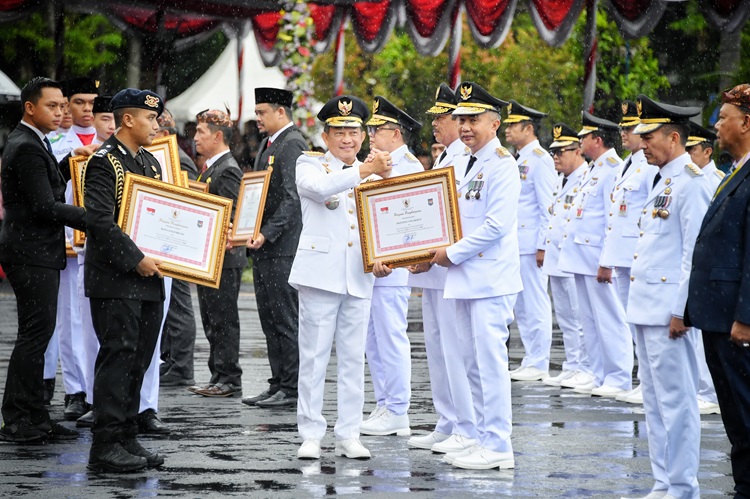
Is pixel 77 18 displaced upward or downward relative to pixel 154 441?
upward

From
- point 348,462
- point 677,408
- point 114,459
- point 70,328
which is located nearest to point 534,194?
point 70,328

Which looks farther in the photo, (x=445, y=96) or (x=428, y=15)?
(x=428, y=15)

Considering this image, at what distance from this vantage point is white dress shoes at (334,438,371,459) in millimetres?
8352

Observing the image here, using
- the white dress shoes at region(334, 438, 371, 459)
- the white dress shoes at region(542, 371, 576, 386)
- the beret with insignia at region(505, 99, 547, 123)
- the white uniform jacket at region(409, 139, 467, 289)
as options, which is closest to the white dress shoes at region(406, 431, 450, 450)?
the white dress shoes at region(334, 438, 371, 459)

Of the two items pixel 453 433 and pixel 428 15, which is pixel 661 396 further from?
pixel 428 15

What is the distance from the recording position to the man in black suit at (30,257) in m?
8.67

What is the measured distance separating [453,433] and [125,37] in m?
21.9

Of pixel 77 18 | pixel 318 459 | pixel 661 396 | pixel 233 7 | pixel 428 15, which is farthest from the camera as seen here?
pixel 77 18

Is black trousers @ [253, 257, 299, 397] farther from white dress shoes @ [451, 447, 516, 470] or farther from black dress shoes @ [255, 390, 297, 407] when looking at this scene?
white dress shoes @ [451, 447, 516, 470]

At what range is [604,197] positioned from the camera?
476 inches

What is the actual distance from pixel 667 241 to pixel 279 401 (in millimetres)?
4288

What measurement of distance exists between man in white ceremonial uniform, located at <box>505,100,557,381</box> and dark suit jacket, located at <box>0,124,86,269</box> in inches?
209

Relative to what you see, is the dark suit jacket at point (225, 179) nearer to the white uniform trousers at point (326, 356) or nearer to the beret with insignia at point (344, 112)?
the beret with insignia at point (344, 112)

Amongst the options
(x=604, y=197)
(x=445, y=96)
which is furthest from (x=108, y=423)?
(x=604, y=197)
